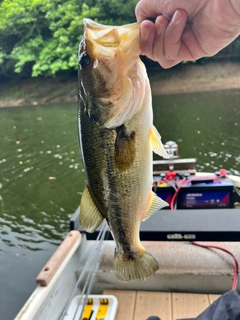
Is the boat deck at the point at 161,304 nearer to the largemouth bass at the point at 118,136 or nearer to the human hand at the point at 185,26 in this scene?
the largemouth bass at the point at 118,136

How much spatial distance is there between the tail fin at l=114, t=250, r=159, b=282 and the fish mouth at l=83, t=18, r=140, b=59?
87 cm

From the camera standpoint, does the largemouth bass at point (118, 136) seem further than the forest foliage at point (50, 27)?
No

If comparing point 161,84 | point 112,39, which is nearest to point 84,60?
point 112,39

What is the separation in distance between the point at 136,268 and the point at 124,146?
57 cm

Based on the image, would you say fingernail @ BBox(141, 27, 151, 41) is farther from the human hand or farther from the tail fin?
the tail fin

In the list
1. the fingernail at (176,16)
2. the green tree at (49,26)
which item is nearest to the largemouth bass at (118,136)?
the fingernail at (176,16)

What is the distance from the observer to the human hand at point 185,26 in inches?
47.7

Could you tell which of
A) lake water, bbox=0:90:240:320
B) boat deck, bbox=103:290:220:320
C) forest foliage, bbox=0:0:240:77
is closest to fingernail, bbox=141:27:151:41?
boat deck, bbox=103:290:220:320

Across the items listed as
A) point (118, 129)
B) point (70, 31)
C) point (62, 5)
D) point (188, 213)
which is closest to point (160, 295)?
point (188, 213)

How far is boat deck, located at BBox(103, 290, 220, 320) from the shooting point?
2.75 meters

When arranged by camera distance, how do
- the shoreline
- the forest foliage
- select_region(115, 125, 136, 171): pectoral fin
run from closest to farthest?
select_region(115, 125, 136, 171): pectoral fin, the shoreline, the forest foliage

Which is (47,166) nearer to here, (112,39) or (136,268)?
(136,268)

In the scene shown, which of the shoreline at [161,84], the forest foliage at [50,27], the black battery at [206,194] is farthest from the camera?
the forest foliage at [50,27]

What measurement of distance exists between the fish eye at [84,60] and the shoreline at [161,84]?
2214 centimetres
